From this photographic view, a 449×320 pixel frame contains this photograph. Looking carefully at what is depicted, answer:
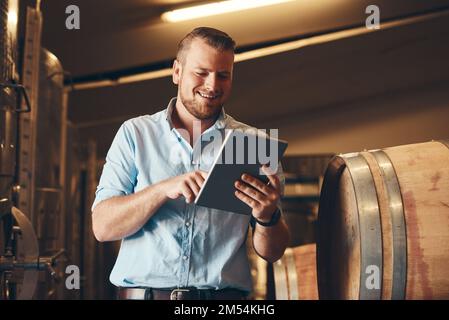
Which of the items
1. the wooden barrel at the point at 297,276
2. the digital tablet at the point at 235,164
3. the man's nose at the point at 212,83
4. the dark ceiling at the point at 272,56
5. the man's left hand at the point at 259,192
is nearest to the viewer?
the digital tablet at the point at 235,164

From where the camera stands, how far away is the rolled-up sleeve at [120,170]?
2.10m

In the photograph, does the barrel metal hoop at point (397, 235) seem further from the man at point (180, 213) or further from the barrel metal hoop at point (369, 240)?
the man at point (180, 213)

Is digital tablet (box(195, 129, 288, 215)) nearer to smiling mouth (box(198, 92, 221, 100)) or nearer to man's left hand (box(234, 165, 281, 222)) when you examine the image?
man's left hand (box(234, 165, 281, 222))

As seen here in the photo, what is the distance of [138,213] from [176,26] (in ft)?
11.7

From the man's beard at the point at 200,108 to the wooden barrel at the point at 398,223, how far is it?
0.50 meters

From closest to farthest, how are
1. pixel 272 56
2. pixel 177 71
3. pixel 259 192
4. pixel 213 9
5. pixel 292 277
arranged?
pixel 259 192 → pixel 177 71 → pixel 292 277 → pixel 213 9 → pixel 272 56

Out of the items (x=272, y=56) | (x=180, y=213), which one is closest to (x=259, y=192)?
(x=180, y=213)

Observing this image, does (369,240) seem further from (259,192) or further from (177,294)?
(177,294)

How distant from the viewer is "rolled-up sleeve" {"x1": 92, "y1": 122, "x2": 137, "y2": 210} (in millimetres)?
2104

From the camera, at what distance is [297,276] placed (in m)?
3.53

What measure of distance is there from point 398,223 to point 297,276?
5.02 feet

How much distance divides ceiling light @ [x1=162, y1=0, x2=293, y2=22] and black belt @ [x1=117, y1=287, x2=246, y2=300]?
314 centimetres

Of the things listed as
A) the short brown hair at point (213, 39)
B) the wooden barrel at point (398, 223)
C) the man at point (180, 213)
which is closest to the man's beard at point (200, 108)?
the man at point (180, 213)

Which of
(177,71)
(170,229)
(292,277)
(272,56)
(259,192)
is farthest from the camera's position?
(272,56)
